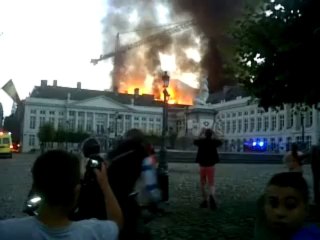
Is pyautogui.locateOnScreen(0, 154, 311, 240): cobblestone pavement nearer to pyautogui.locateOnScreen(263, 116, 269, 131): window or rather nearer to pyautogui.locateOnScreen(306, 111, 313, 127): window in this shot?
pyautogui.locateOnScreen(306, 111, 313, 127): window

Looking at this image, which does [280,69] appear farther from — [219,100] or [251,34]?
[219,100]

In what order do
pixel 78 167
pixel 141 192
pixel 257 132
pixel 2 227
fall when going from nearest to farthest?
pixel 2 227 → pixel 78 167 → pixel 141 192 → pixel 257 132

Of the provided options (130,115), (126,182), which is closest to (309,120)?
(130,115)

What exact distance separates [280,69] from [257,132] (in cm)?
8973

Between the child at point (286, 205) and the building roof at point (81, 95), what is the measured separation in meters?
114

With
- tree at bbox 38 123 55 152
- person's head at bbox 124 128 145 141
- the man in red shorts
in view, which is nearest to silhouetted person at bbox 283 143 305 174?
the man in red shorts

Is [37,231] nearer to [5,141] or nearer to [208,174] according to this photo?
[208,174]

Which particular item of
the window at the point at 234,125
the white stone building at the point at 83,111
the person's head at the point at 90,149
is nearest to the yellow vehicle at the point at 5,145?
the person's head at the point at 90,149

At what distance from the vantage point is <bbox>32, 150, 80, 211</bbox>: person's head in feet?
6.68

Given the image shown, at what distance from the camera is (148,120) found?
121625 millimetres

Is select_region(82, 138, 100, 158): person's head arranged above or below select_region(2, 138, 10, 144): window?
below

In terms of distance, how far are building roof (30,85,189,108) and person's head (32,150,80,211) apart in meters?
114

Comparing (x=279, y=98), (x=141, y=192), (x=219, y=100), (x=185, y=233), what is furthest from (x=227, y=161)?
(x=219, y=100)

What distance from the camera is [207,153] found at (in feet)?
33.9
